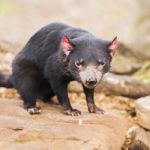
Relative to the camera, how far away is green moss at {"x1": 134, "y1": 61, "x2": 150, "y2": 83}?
9.30 meters

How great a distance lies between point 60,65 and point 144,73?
144 inches

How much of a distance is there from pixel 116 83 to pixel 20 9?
287 centimetres

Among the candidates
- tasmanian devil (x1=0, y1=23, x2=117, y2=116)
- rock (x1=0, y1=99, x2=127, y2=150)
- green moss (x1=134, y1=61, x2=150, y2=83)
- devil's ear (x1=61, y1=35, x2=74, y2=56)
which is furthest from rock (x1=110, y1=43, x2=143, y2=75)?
devil's ear (x1=61, y1=35, x2=74, y2=56)

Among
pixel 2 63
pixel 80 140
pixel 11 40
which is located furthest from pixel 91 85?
pixel 11 40

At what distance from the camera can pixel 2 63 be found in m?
9.69

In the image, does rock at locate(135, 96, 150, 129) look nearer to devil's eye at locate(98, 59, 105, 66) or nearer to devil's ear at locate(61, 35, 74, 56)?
devil's eye at locate(98, 59, 105, 66)

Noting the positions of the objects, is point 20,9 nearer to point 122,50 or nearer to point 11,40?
point 11,40

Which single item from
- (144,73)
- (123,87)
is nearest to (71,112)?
(123,87)

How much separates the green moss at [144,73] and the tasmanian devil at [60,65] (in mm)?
2580

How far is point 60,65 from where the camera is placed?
625 centimetres

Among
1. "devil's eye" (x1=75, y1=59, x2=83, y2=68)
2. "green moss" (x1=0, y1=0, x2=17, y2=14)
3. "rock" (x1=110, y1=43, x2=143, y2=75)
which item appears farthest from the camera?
"green moss" (x1=0, y1=0, x2=17, y2=14)

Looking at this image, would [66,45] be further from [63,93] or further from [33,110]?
[33,110]

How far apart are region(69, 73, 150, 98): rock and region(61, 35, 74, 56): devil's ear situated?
2.70 m

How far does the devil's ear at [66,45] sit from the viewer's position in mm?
6035
